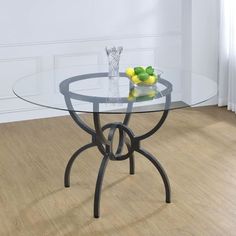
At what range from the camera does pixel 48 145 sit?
527 centimetres

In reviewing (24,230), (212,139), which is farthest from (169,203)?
(212,139)

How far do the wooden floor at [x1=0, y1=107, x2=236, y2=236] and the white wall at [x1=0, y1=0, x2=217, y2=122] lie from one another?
0.56 metres

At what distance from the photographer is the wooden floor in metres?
3.80

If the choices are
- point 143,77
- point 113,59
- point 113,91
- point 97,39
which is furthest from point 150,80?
point 97,39

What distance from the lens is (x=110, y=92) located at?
13.0ft

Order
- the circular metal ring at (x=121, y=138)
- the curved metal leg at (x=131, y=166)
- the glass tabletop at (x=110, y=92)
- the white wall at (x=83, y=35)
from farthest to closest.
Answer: the white wall at (x=83, y=35) < the curved metal leg at (x=131, y=166) < the circular metal ring at (x=121, y=138) < the glass tabletop at (x=110, y=92)

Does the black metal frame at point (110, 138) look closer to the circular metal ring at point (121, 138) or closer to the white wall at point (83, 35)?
the circular metal ring at point (121, 138)

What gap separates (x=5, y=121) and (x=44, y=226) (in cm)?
234

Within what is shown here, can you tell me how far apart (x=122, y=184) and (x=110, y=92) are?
0.81m

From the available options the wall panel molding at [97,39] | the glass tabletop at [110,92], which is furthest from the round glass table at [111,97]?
the wall panel molding at [97,39]

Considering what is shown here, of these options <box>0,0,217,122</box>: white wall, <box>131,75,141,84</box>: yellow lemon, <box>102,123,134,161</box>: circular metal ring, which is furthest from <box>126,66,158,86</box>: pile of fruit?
<box>0,0,217,122</box>: white wall

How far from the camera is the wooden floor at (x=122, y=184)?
3.80 m

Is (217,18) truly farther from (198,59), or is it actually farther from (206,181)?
(206,181)

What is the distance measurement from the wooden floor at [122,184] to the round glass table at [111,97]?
16 centimetres
